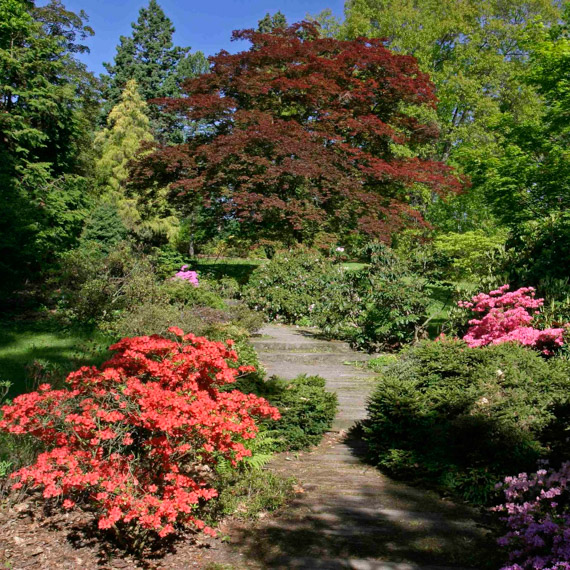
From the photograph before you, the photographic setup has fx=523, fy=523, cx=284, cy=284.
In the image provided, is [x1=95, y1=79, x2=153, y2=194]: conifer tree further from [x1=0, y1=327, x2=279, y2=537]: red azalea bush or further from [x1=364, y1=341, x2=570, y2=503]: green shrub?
[x1=0, y1=327, x2=279, y2=537]: red azalea bush

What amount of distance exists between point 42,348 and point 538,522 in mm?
6482

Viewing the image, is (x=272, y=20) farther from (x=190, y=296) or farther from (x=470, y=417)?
(x=470, y=417)

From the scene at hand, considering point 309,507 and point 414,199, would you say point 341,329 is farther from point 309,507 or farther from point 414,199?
point 414,199

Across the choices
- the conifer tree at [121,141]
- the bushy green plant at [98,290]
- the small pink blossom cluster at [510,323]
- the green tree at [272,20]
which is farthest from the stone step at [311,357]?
the green tree at [272,20]

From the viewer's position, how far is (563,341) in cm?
566

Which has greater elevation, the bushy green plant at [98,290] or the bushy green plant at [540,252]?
the bushy green plant at [540,252]

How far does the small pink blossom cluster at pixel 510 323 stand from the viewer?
5.87 meters

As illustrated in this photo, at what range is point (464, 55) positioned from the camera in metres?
18.7

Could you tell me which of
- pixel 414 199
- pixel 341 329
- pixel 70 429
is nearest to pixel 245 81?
pixel 341 329

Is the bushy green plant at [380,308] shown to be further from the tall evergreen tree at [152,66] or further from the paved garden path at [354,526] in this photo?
the tall evergreen tree at [152,66]

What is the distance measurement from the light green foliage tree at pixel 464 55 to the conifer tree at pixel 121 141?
10139mm

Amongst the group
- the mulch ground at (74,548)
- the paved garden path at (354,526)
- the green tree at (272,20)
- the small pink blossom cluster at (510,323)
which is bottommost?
A: the mulch ground at (74,548)

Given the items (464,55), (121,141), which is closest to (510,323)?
(464,55)

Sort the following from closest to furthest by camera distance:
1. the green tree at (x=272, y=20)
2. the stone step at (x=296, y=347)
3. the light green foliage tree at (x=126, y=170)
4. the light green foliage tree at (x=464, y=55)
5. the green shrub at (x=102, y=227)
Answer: the stone step at (x=296, y=347) < the green shrub at (x=102, y=227) < the light green foliage tree at (x=464, y=55) < the light green foliage tree at (x=126, y=170) < the green tree at (x=272, y=20)
